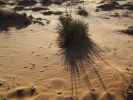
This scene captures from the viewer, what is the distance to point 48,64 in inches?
205

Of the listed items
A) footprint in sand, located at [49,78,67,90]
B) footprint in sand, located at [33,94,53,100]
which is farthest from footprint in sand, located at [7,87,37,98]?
footprint in sand, located at [49,78,67,90]

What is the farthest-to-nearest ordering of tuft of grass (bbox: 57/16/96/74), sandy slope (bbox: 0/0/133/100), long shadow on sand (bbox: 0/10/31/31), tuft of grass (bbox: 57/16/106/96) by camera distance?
long shadow on sand (bbox: 0/10/31/31) < tuft of grass (bbox: 57/16/96/74) < tuft of grass (bbox: 57/16/106/96) < sandy slope (bbox: 0/0/133/100)

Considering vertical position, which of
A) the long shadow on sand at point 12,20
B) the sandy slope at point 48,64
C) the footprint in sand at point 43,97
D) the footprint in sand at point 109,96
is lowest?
the footprint in sand at point 109,96

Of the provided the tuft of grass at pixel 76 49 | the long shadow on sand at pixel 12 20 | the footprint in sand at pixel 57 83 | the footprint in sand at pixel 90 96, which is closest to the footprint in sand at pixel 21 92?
the footprint in sand at pixel 57 83

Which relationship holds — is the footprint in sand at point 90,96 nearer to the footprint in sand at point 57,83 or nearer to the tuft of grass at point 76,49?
the tuft of grass at point 76,49

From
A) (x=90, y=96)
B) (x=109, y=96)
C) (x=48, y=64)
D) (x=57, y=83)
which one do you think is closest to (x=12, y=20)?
(x=48, y=64)

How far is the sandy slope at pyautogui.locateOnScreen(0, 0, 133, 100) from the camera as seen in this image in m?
4.28

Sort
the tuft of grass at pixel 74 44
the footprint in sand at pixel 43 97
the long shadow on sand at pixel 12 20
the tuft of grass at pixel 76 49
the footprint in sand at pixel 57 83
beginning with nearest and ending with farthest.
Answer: the footprint in sand at pixel 43 97, the footprint in sand at pixel 57 83, the tuft of grass at pixel 76 49, the tuft of grass at pixel 74 44, the long shadow on sand at pixel 12 20

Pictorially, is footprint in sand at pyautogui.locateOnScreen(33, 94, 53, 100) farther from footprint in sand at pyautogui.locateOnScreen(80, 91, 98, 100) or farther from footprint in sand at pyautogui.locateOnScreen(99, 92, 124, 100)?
footprint in sand at pyautogui.locateOnScreen(99, 92, 124, 100)

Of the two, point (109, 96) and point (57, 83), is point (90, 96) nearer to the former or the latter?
point (109, 96)

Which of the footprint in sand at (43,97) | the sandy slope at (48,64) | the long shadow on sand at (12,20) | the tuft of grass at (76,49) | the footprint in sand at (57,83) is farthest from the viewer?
the long shadow on sand at (12,20)

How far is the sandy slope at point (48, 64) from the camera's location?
4.28 m

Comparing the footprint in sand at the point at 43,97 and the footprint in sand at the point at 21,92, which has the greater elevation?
the footprint in sand at the point at 21,92

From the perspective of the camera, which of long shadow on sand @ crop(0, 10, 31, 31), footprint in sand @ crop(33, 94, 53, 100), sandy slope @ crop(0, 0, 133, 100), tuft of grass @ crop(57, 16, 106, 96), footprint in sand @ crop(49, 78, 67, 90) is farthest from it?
long shadow on sand @ crop(0, 10, 31, 31)
